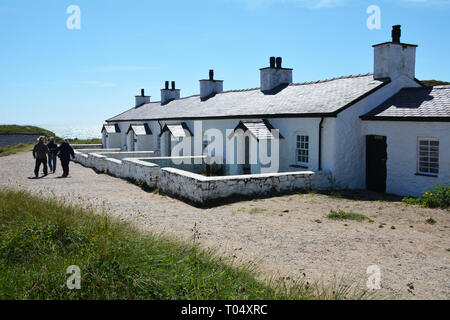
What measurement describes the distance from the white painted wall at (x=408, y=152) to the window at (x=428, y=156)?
0.51 feet

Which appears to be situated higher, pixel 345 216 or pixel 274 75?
pixel 274 75

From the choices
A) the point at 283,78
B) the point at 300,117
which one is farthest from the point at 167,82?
the point at 300,117

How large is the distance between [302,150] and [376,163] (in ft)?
8.97

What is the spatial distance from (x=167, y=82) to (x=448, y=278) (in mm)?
28887

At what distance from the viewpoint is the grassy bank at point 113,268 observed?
4.61 m

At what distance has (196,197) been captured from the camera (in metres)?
11.6

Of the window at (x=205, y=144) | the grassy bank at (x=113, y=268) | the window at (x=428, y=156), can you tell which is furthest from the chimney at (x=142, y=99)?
the grassy bank at (x=113, y=268)

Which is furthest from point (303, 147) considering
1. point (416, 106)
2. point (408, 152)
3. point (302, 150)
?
point (416, 106)

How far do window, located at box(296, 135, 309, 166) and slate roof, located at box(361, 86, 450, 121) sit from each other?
2274 millimetres

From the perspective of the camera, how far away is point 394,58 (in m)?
15.0

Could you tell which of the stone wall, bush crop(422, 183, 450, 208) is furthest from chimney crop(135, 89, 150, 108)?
bush crop(422, 183, 450, 208)

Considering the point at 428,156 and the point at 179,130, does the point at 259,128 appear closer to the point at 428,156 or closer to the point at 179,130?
the point at 428,156

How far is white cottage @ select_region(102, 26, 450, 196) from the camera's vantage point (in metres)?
12.7

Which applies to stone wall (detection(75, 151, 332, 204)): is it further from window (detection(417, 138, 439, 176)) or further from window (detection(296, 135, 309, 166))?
window (detection(417, 138, 439, 176))
